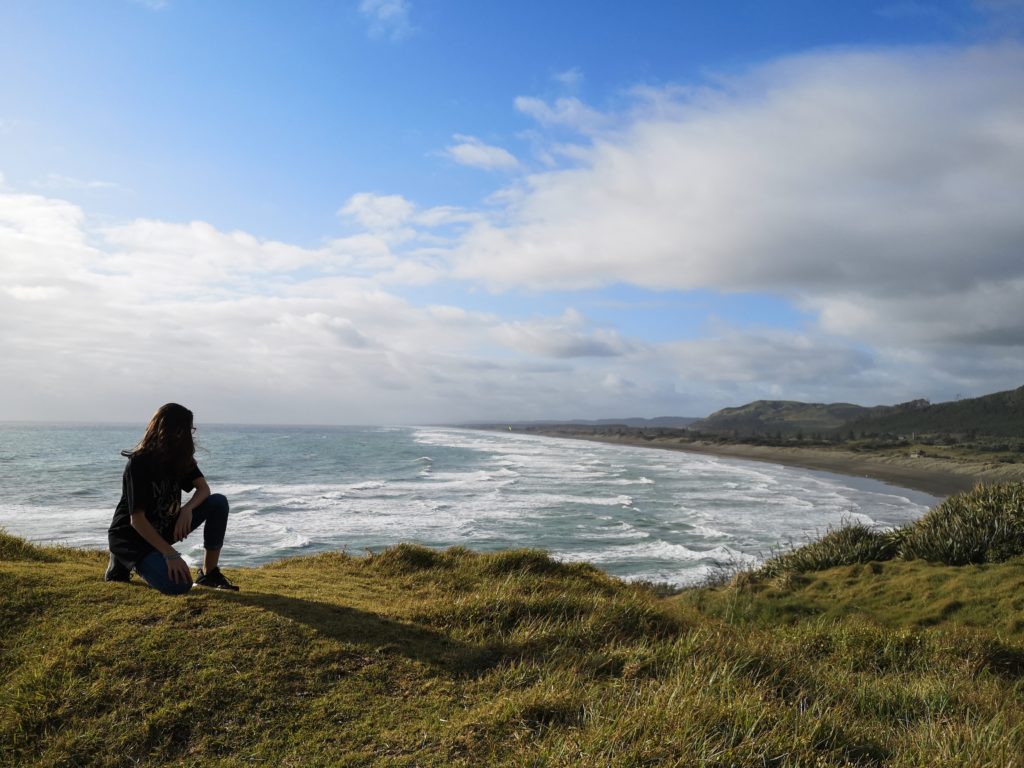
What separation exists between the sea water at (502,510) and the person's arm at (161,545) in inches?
350

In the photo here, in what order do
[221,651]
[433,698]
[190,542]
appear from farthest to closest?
1. [190,542]
2. [221,651]
3. [433,698]

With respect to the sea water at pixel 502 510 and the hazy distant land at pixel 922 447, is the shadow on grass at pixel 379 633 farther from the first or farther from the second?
the hazy distant land at pixel 922 447

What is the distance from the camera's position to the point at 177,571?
17.2 feet

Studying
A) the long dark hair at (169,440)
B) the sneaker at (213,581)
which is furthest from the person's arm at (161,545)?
the long dark hair at (169,440)

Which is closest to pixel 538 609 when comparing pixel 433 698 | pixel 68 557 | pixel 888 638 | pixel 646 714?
pixel 433 698

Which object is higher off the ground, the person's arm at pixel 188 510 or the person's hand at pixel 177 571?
the person's arm at pixel 188 510

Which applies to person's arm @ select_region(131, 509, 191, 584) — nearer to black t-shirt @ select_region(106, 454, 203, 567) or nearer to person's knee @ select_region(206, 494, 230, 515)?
black t-shirt @ select_region(106, 454, 203, 567)

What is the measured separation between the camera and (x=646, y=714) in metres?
3.62

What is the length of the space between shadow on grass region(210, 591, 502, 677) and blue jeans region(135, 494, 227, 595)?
0.33 m

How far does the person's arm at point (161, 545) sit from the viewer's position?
16.8ft

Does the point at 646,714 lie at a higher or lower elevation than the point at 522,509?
higher

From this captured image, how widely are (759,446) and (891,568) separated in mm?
81178

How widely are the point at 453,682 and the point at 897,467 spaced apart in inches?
2430

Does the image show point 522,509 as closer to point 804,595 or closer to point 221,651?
point 804,595
